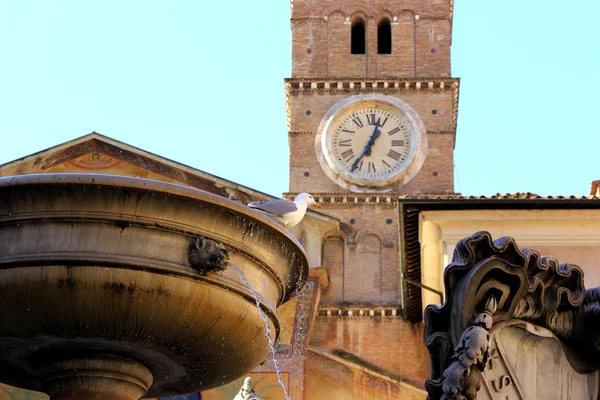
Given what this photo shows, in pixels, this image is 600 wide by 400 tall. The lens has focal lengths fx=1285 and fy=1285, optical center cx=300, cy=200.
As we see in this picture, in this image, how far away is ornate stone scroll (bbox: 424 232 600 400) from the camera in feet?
13.1

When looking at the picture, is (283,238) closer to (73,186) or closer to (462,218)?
(73,186)

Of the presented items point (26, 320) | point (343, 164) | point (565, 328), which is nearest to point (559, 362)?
point (565, 328)

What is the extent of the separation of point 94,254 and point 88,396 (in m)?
0.93

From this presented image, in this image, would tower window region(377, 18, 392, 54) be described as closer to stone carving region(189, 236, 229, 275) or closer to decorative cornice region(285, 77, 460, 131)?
decorative cornice region(285, 77, 460, 131)

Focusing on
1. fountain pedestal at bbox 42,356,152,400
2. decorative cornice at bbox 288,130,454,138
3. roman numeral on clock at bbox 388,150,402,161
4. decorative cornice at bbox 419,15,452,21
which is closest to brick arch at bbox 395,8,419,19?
decorative cornice at bbox 419,15,452,21

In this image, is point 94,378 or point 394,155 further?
point 394,155

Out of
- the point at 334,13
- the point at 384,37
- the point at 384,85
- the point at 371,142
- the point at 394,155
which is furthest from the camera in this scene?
the point at 384,37

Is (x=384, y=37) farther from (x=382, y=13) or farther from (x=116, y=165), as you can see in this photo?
(x=116, y=165)

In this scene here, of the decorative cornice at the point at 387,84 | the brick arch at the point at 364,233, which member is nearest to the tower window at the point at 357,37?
the decorative cornice at the point at 387,84

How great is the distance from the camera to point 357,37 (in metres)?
30.0

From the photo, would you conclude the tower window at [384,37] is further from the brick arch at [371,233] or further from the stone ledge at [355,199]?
the brick arch at [371,233]

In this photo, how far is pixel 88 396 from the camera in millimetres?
6531

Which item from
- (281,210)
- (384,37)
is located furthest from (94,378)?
(384,37)

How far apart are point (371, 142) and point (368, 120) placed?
57cm
